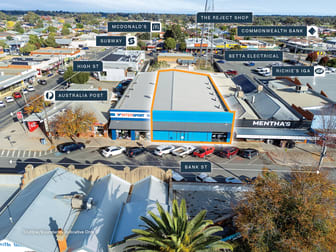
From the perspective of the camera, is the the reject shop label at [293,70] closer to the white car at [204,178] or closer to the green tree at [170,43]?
the white car at [204,178]

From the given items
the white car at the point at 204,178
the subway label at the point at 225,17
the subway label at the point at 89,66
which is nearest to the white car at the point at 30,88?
the subway label at the point at 89,66

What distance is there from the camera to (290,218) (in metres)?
15.7

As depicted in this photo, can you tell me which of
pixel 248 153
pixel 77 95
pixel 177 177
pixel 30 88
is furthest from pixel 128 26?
pixel 30 88

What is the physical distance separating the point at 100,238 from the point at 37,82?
192 feet

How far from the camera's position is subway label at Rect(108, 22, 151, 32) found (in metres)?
19.9

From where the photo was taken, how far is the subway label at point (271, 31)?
18.7 meters

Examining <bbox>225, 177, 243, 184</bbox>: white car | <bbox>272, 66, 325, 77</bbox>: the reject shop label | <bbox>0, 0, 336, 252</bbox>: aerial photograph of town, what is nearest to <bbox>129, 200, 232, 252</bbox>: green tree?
<bbox>0, 0, 336, 252</bbox>: aerial photograph of town

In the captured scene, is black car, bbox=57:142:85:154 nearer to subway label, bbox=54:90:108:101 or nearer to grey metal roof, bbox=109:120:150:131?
grey metal roof, bbox=109:120:150:131

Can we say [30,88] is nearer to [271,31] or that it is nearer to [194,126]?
[194,126]

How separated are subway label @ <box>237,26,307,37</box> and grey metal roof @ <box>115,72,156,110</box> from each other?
707 inches

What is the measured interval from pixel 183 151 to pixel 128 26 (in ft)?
57.7

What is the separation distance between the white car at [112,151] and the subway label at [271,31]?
67.3 feet

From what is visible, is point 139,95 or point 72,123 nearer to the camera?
point 72,123

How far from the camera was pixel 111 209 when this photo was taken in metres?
18.1
